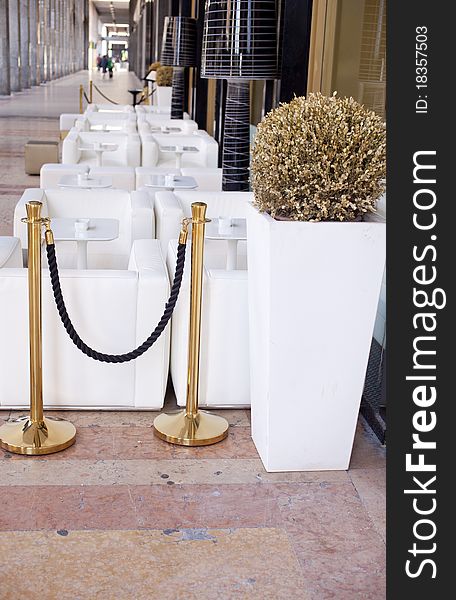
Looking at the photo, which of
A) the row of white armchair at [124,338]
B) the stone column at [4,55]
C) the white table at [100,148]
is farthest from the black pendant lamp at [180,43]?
the stone column at [4,55]

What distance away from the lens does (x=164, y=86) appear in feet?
53.2

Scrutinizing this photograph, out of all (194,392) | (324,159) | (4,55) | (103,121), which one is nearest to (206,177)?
(194,392)

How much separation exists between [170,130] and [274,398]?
8.59 m

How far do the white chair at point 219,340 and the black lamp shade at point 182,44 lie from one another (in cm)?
870

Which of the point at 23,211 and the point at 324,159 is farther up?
the point at 324,159

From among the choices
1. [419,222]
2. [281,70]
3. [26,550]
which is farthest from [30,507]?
[281,70]

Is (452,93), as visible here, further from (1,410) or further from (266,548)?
(1,410)

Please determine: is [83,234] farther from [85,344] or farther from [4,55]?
[4,55]

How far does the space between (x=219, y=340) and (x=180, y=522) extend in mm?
1002

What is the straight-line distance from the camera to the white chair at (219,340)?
3.59 m

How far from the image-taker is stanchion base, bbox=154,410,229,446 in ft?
11.2

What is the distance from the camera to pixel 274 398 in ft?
10.2

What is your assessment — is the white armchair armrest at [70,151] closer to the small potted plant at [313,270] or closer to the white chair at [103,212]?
the white chair at [103,212]

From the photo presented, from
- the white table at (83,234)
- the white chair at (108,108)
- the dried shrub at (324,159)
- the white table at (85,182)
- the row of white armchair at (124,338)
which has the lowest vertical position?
the row of white armchair at (124,338)
